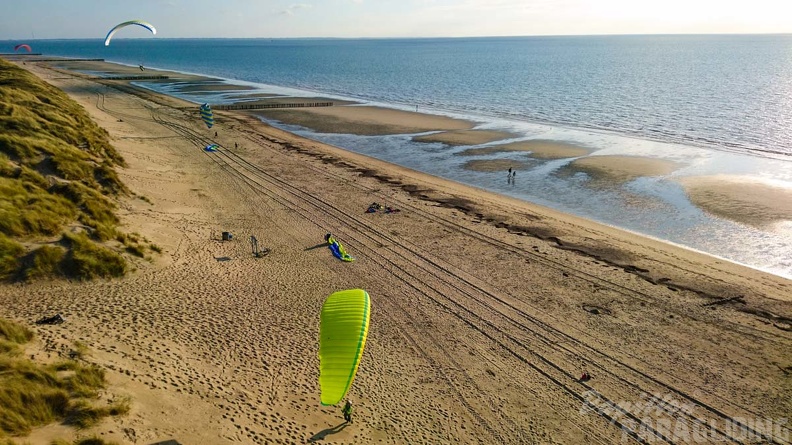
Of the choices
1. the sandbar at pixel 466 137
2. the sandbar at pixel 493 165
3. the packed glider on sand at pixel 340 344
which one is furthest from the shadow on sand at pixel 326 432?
the sandbar at pixel 466 137

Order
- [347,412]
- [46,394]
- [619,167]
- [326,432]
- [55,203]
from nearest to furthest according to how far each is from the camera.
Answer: [46,394], [326,432], [347,412], [55,203], [619,167]

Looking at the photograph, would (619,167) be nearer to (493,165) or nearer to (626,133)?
(493,165)

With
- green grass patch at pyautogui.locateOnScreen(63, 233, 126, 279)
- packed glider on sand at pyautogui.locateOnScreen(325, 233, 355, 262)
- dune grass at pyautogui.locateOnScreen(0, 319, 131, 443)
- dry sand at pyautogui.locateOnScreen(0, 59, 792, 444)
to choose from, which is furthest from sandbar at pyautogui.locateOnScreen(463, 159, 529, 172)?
dune grass at pyautogui.locateOnScreen(0, 319, 131, 443)

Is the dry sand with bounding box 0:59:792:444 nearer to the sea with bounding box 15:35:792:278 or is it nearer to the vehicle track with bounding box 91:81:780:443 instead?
the vehicle track with bounding box 91:81:780:443

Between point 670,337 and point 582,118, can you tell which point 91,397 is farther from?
point 582,118

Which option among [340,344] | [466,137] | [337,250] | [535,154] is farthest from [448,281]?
[466,137]
